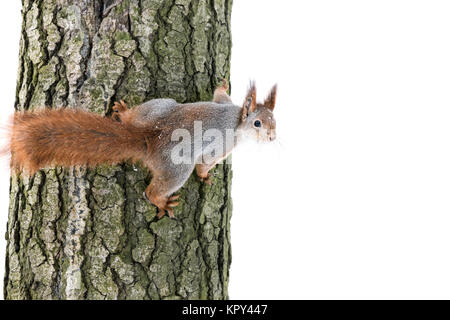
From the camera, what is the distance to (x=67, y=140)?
44.3 inches

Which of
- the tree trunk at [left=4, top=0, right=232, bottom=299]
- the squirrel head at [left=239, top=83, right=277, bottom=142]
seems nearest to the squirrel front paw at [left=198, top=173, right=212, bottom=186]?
the tree trunk at [left=4, top=0, right=232, bottom=299]

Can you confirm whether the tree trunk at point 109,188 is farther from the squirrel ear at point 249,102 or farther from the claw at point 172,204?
the squirrel ear at point 249,102

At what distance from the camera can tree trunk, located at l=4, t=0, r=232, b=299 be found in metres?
1.24

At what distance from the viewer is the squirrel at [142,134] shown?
44.0 inches

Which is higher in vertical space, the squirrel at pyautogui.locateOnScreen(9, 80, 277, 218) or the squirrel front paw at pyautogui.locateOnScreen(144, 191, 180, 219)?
the squirrel at pyautogui.locateOnScreen(9, 80, 277, 218)

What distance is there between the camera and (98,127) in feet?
3.76

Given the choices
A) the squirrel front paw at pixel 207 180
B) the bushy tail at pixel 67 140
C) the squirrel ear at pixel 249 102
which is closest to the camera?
the bushy tail at pixel 67 140

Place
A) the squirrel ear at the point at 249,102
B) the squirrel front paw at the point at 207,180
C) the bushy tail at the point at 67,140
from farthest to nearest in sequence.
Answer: the squirrel front paw at the point at 207,180
the squirrel ear at the point at 249,102
the bushy tail at the point at 67,140

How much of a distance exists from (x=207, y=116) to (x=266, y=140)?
0.17m

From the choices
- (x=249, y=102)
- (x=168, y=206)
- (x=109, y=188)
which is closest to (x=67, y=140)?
(x=109, y=188)

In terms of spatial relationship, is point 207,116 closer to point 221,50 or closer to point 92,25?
point 221,50

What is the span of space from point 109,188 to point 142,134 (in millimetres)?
170

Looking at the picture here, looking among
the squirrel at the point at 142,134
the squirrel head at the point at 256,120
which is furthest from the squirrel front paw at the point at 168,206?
the squirrel head at the point at 256,120

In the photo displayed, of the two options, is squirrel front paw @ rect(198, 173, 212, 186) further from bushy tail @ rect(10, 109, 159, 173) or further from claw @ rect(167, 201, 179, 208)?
bushy tail @ rect(10, 109, 159, 173)
